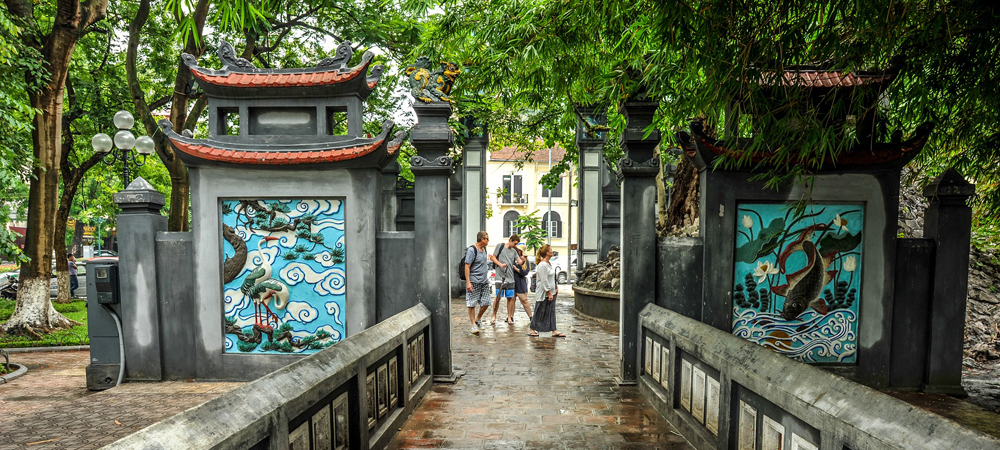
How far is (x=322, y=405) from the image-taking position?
371 cm

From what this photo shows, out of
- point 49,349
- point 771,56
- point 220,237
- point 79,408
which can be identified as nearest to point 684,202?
point 771,56

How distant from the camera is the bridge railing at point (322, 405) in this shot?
2576 millimetres

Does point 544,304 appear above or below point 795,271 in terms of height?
below

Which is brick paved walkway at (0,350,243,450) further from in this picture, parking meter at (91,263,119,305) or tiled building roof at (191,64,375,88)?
tiled building roof at (191,64,375,88)

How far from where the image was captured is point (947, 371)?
643cm

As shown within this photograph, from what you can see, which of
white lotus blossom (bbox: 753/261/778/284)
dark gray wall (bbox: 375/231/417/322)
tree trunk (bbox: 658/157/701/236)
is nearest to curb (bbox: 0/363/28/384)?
dark gray wall (bbox: 375/231/417/322)

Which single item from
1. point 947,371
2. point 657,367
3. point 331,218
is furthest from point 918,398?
point 331,218

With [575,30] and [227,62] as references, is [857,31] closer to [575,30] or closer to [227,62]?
[575,30]

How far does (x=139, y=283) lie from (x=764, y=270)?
26.3ft

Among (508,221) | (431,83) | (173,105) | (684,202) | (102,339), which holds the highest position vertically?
(173,105)

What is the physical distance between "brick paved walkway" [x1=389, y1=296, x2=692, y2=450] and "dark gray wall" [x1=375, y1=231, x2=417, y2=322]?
1251 millimetres

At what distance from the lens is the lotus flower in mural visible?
633 centimetres

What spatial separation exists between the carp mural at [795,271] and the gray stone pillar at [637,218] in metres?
1.01

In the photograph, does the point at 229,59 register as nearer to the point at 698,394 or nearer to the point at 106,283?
the point at 106,283
